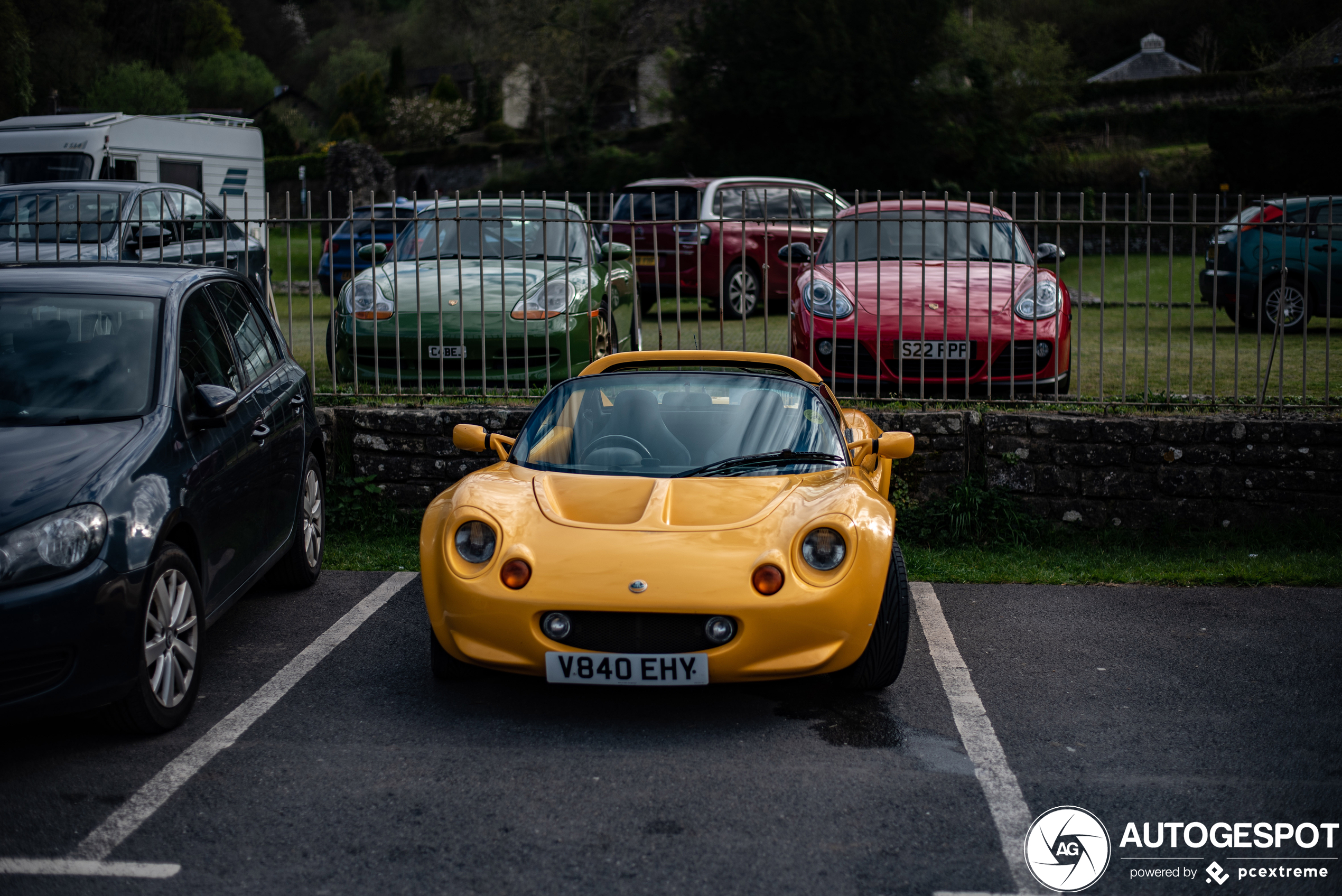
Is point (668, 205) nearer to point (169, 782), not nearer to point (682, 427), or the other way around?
point (682, 427)

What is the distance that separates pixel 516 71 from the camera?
156ft

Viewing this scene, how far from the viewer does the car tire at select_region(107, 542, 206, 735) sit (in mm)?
3969

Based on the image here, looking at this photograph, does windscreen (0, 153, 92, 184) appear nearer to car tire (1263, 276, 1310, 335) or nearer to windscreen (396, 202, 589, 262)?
windscreen (396, 202, 589, 262)

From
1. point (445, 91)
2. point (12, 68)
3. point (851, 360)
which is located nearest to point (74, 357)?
point (851, 360)

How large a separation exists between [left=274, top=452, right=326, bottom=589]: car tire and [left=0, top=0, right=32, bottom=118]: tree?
3745cm

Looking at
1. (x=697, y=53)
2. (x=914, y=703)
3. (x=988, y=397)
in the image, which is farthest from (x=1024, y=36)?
(x=914, y=703)

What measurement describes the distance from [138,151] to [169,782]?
16.8 m

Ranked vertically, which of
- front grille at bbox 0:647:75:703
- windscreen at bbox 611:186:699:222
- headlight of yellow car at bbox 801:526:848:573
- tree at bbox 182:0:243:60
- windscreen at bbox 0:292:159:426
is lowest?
front grille at bbox 0:647:75:703

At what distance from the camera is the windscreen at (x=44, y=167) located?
17000mm

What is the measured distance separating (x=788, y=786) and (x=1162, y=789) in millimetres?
1150

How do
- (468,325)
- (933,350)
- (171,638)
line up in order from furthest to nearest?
(468,325), (933,350), (171,638)

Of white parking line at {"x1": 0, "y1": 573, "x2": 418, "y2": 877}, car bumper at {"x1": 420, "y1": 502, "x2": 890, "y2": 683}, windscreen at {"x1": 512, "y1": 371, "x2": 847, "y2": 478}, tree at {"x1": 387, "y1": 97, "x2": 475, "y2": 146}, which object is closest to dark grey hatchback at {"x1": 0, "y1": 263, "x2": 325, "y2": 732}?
white parking line at {"x1": 0, "y1": 573, "x2": 418, "y2": 877}

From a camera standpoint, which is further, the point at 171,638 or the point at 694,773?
the point at 171,638

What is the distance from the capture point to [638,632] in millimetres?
4129
